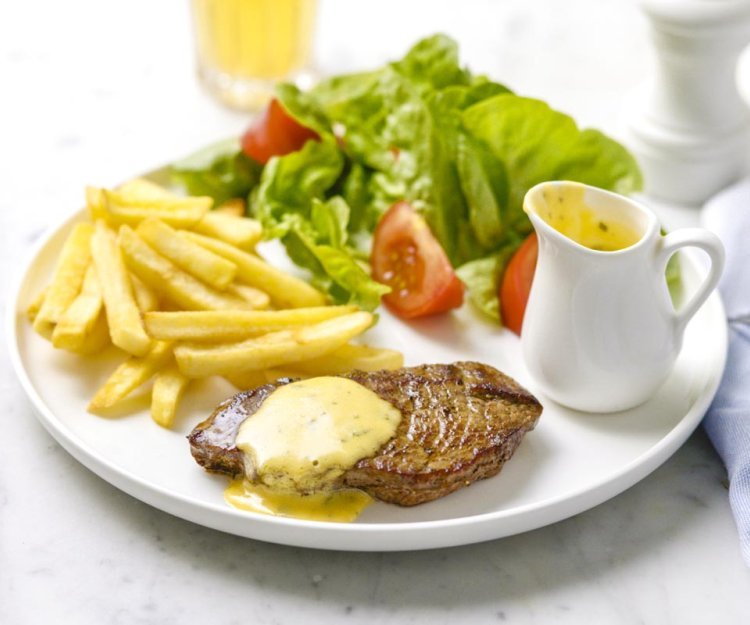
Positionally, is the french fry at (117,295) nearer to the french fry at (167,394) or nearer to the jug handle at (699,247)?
the french fry at (167,394)

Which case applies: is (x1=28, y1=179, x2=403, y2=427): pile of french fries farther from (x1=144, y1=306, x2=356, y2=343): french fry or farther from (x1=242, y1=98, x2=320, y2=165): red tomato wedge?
(x1=242, y1=98, x2=320, y2=165): red tomato wedge

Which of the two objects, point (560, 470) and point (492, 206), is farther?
point (492, 206)

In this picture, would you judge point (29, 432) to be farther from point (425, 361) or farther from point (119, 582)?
point (425, 361)

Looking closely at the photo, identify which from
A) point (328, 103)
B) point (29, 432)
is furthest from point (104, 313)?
point (328, 103)

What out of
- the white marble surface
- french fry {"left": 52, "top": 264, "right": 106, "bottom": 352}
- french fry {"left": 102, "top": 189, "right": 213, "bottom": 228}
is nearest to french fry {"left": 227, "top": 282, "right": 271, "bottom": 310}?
french fry {"left": 102, "top": 189, "right": 213, "bottom": 228}

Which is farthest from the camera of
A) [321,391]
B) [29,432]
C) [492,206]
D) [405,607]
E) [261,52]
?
[261,52]

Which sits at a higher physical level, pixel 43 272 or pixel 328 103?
pixel 328 103

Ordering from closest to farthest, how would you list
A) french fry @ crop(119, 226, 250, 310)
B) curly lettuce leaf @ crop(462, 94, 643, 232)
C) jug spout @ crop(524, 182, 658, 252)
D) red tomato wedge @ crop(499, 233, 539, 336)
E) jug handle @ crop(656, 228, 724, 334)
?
jug handle @ crop(656, 228, 724, 334) → jug spout @ crop(524, 182, 658, 252) → french fry @ crop(119, 226, 250, 310) → red tomato wedge @ crop(499, 233, 539, 336) → curly lettuce leaf @ crop(462, 94, 643, 232)

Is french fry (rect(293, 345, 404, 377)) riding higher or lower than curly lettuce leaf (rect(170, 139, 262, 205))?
lower
